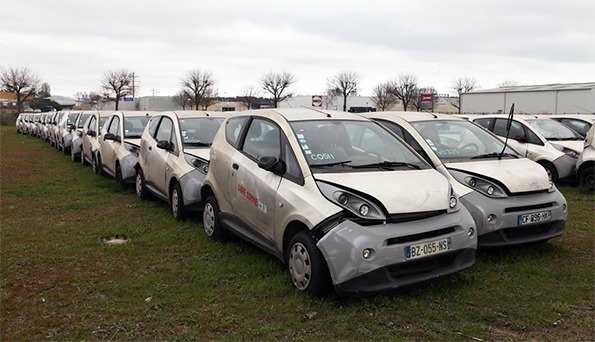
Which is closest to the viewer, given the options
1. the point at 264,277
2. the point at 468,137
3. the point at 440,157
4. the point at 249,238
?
the point at 264,277

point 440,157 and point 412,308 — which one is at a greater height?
point 440,157

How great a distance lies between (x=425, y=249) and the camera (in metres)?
4.28

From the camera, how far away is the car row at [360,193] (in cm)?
423

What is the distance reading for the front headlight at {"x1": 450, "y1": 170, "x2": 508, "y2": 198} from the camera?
554cm

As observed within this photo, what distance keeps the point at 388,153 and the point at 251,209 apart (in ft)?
4.88

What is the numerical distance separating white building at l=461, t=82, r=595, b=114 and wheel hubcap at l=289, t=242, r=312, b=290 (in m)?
31.2

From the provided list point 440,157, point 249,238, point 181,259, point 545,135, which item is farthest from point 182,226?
point 545,135

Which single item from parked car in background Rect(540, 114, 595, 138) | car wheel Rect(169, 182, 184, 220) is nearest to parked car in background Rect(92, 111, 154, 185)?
car wheel Rect(169, 182, 184, 220)

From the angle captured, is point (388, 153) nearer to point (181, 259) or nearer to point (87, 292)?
Result: point (181, 259)

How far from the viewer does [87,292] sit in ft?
15.5

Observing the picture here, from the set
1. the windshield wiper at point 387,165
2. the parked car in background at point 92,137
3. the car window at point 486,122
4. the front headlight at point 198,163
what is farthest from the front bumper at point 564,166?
the parked car in background at point 92,137

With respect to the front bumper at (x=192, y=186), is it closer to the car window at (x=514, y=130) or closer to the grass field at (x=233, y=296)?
the grass field at (x=233, y=296)

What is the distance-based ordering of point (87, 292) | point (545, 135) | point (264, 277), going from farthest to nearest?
point (545, 135), point (264, 277), point (87, 292)

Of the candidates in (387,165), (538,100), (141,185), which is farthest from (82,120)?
(538,100)
